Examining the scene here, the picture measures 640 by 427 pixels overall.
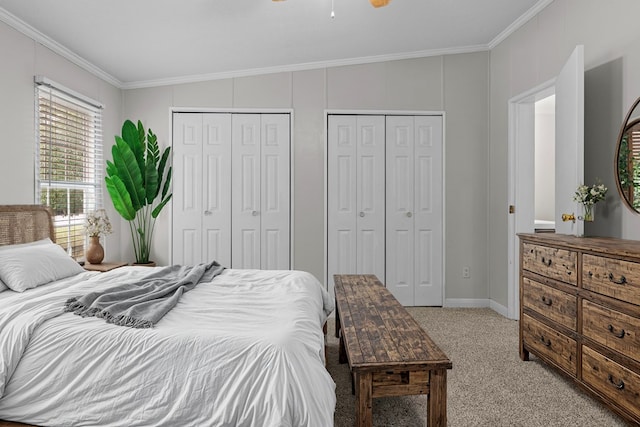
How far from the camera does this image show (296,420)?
150cm

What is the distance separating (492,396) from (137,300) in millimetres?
2131

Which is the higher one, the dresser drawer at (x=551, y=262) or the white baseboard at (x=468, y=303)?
the dresser drawer at (x=551, y=262)

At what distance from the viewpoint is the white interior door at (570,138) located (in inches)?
107

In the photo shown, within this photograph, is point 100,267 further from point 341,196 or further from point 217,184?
point 341,196

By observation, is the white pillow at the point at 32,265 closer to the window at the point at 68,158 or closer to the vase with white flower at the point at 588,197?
the window at the point at 68,158

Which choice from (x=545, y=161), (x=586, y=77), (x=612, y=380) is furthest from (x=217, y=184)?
(x=545, y=161)

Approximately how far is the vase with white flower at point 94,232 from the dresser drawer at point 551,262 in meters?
3.74

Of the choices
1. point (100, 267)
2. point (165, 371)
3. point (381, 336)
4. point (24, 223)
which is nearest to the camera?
point (165, 371)

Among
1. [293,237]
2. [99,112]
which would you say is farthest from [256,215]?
[99,112]

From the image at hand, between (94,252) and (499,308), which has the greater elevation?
(94,252)

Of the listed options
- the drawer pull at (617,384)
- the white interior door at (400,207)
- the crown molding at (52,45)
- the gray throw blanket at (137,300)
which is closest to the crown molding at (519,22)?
the white interior door at (400,207)

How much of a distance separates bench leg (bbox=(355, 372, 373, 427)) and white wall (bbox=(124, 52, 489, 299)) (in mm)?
2928

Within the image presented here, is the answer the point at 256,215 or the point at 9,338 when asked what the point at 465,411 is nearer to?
the point at 9,338

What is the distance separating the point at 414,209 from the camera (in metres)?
4.66
